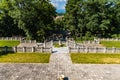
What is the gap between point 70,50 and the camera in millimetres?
32750

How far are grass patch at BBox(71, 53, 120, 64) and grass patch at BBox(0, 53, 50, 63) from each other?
4.84 m

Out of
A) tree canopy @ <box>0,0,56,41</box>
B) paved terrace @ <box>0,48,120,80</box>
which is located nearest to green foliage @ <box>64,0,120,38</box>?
tree canopy @ <box>0,0,56,41</box>

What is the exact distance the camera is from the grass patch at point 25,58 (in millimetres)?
27562

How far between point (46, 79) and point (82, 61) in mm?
8983

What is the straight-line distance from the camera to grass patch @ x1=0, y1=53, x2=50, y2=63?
27.6 metres

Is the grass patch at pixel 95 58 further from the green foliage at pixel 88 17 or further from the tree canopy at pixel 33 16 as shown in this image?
the green foliage at pixel 88 17

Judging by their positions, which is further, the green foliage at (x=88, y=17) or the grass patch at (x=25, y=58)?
the green foliage at (x=88, y=17)

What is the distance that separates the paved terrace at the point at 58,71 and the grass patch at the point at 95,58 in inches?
54.3

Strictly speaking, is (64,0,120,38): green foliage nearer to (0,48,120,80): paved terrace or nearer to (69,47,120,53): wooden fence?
(69,47,120,53): wooden fence

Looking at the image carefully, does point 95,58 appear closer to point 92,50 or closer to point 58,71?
point 92,50

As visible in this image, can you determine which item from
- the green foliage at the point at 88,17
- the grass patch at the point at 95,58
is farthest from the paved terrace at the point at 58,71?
the green foliage at the point at 88,17

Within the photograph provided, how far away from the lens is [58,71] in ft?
76.6

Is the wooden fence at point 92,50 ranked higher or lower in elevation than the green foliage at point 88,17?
lower

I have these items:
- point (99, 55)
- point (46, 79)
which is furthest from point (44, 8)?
point (46, 79)
